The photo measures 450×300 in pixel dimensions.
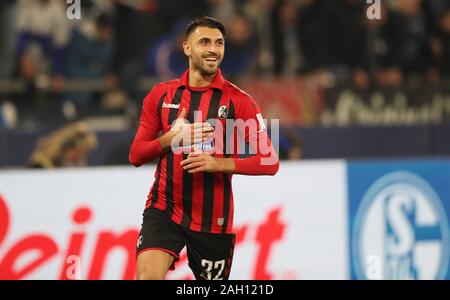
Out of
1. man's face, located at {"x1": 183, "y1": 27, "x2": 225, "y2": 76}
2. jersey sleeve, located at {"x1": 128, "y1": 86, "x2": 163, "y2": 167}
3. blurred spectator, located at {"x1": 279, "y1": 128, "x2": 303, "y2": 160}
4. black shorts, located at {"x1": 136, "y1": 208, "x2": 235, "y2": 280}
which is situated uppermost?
man's face, located at {"x1": 183, "y1": 27, "x2": 225, "y2": 76}

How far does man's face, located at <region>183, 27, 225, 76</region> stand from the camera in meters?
6.90

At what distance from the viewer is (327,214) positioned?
1029cm

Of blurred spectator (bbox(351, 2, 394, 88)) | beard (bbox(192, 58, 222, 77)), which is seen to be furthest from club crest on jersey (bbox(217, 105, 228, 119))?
blurred spectator (bbox(351, 2, 394, 88))

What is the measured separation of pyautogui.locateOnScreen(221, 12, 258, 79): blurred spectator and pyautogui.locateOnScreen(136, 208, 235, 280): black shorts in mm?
7370

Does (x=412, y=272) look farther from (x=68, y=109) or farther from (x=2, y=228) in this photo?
(x=68, y=109)

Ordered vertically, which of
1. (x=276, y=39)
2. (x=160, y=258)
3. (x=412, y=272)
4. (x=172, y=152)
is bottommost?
(x=412, y=272)

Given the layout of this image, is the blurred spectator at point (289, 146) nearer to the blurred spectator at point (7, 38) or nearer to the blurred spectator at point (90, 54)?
the blurred spectator at point (90, 54)

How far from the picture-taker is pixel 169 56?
14.2 m

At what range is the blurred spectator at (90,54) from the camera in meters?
13.8

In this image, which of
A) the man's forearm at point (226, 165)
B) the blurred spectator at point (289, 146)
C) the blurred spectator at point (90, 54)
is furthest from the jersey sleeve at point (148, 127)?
the blurred spectator at point (90, 54)

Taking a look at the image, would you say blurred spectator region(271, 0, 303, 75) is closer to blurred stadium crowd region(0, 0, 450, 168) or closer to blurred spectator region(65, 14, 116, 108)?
blurred stadium crowd region(0, 0, 450, 168)

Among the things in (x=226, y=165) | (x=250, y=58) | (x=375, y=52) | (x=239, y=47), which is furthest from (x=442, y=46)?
(x=226, y=165)
